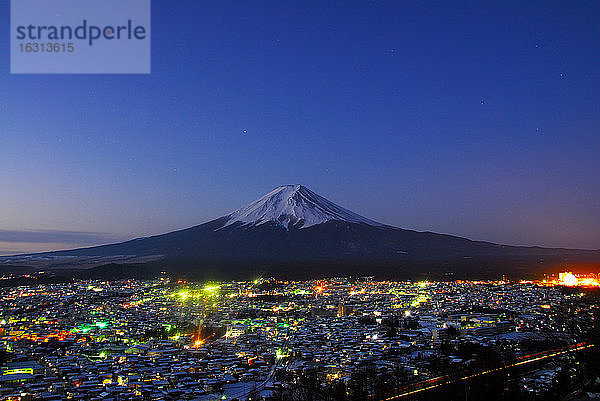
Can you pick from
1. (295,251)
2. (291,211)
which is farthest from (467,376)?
(291,211)

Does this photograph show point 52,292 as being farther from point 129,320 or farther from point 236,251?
point 236,251

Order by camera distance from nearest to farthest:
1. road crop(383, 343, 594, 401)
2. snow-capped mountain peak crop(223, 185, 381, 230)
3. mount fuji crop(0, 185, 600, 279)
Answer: road crop(383, 343, 594, 401)
mount fuji crop(0, 185, 600, 279)
snow-capped mountain peak crop(223, 185, 381, 230)

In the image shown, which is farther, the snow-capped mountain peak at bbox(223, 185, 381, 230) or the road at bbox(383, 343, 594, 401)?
the snow-capped mountain peak at bbox(223, 185, 381, 230)

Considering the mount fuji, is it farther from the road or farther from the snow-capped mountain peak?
the road

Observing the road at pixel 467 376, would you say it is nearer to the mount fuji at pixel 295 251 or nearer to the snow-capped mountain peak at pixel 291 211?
the mount fuji at pixel 295 251

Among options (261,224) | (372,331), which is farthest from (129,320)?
(261,224)

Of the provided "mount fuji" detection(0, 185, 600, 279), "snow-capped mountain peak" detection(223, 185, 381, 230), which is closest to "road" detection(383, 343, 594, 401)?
"mount fuji" detection(0, 185, 600, 279)

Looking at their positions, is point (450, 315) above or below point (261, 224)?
below
